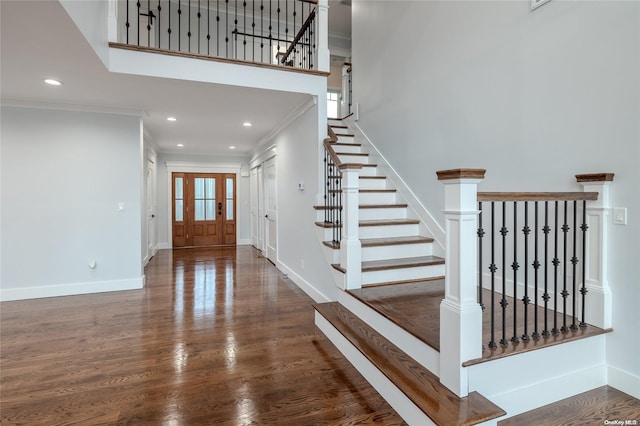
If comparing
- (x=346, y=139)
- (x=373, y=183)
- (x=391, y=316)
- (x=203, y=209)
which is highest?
(x=346, y=139)

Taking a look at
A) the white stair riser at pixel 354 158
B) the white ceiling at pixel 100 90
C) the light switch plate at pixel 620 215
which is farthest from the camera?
the white stair riser at pixel 354 158

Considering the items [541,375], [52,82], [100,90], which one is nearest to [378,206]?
[541,375]

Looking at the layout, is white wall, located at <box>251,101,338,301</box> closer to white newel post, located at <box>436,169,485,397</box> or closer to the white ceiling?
the white ceiling

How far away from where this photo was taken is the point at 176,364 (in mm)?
2574

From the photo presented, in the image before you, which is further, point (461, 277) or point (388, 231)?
point (388, 231)

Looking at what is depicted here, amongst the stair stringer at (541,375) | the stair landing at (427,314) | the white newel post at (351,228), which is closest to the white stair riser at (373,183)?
the white newel post at (351,228)

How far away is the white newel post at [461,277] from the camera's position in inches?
68.1

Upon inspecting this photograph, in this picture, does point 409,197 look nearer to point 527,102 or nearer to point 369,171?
point 369,171

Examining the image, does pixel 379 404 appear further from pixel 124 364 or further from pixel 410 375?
pixel 124 364

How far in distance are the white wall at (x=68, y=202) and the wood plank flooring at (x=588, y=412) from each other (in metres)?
4.73

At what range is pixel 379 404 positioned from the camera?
2.09 meters

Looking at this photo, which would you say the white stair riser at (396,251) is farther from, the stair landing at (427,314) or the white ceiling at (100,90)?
the white ceiling at (100,90)

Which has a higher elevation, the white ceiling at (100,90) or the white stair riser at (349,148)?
the white ceiling at (100,90)

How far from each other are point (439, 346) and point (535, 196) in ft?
3.36
